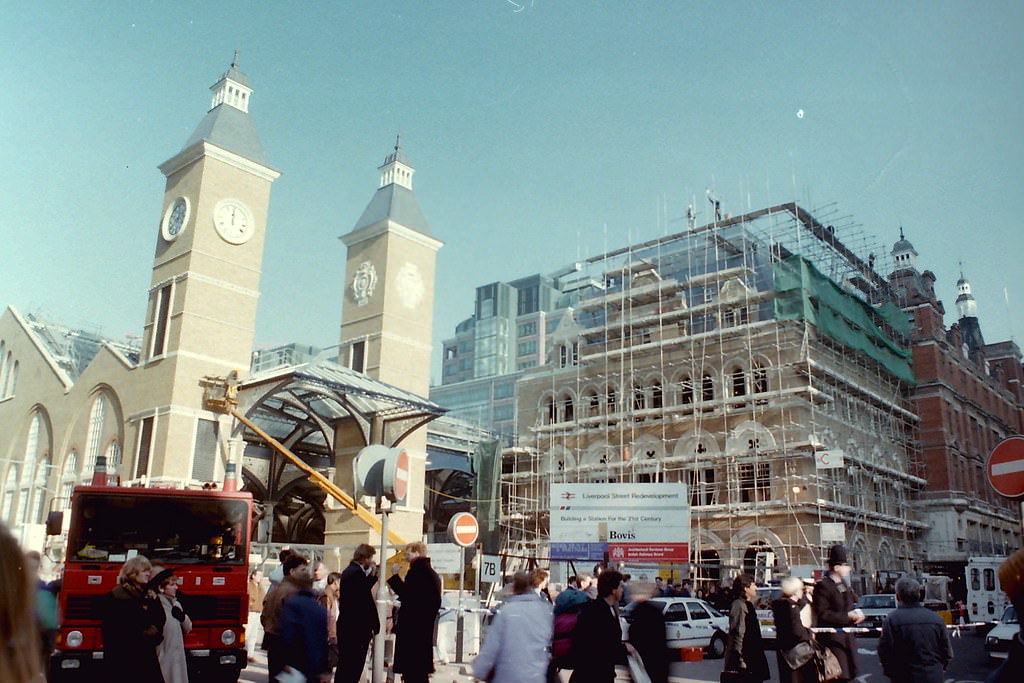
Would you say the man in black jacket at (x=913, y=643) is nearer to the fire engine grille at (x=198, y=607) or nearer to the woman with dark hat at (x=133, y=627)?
the woman with dark hat at (x=133, y=627)

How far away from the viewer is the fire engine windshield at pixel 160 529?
40.1 feet

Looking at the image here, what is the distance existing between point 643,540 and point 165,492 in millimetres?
15359

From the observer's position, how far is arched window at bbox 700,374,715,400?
135ft

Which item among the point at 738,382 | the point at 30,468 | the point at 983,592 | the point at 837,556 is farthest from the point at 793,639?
the point at 30,468

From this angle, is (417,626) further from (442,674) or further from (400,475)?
(442,674)

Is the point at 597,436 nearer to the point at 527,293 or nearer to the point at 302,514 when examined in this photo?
the point at 302,514

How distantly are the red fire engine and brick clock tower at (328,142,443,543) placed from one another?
102ft

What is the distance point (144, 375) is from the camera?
37.3 m

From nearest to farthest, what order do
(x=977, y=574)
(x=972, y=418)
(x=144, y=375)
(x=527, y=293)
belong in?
(x=977, y=574) → (x=144, y=375) → (x=972, y=418) → (x=527, y=293)

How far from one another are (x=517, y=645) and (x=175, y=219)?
3696 cm

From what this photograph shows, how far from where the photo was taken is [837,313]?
4250 cm

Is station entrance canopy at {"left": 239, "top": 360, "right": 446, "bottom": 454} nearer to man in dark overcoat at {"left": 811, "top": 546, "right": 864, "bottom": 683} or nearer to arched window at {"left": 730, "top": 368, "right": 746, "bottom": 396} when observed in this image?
arched window at {"left": 730, "top": 368, "right": 746, "bottom": 396}

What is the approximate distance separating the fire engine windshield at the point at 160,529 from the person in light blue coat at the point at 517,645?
7.01 meters

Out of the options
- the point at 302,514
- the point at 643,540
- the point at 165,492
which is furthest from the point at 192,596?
the point at 302,514
